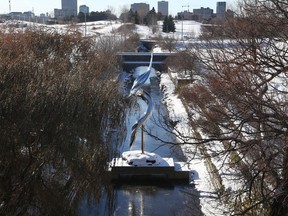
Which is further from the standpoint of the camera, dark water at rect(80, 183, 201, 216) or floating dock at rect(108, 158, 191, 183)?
floating dock at rect(108, 158, 191, 183)

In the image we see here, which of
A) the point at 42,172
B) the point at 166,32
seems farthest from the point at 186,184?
the point at 166,32

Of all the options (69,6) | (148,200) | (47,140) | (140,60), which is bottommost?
(140,60)

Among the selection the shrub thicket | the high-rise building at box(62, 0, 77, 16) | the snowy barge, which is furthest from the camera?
the high-rise building at box(62, 0, 77, 16)

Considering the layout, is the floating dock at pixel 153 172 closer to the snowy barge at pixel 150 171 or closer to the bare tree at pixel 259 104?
the snowy barge at pixel 150 171

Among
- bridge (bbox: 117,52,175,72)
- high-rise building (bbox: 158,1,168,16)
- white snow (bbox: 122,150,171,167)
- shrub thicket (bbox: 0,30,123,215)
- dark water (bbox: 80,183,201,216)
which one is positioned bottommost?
bridge (bbox: 117,52,175,72)

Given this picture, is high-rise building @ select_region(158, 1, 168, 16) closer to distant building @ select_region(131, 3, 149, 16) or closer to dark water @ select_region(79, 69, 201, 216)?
distant building @ select_region(131, 3, 149, 16)

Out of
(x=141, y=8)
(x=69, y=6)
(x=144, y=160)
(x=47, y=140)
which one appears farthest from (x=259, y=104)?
(x=69, y=6)

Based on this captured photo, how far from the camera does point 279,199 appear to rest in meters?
7.06

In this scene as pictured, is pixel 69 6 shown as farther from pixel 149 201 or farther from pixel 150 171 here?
pixel 149 201

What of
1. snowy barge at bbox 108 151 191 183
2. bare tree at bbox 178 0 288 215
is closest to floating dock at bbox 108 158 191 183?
snowy barge at bbox 108 151 191 183

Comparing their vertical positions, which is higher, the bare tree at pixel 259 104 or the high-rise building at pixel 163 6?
the bare tree at pixel 259 104

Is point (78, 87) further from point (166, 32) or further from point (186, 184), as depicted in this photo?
point (166, 32)

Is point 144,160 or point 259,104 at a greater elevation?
point 259,104

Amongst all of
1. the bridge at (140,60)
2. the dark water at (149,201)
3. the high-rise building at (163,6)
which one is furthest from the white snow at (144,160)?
the high-rise building at (163,6)
